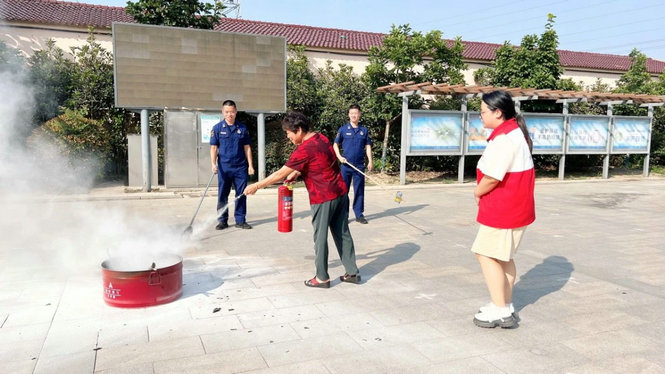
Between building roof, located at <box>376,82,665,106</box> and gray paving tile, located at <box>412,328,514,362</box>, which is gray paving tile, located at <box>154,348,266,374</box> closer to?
gray paving tile, located at <box>412,328,514,362</box>

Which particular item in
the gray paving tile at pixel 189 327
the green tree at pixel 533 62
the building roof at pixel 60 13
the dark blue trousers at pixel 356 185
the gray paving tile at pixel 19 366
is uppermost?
the building roof at pixel 60 13

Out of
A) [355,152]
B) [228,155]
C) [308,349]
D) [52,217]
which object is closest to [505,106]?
[308,349]

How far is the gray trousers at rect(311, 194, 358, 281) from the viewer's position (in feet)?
15.4

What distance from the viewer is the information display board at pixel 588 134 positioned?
17.1 meters

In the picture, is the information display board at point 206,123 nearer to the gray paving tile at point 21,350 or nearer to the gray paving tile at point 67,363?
the gray paving tile at point 21,350

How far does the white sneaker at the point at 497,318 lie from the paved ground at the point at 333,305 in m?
0.07

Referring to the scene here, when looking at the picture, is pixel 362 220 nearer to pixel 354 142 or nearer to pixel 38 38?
pixel 354 142

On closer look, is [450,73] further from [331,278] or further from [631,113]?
[331,278]

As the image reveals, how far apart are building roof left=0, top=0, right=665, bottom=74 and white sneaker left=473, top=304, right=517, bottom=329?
652 inches

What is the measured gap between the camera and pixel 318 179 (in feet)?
15.4

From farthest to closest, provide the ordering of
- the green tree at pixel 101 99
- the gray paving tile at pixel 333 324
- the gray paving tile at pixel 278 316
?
the green tree at pixel 101 99 → the gray paving tile at pixel 278 316 → the gray paving tile at pixel 333 324

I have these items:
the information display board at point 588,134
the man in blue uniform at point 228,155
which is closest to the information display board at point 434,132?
the information display board at point 588,134

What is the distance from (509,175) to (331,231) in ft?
6.13

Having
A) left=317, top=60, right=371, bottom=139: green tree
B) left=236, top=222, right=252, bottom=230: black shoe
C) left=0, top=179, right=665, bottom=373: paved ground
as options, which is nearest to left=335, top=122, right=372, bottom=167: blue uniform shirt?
left=0, top=179, right=665, bottom=373: paved ground
